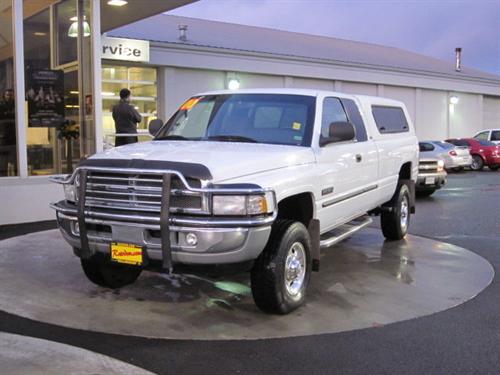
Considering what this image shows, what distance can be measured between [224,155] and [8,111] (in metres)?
6.20

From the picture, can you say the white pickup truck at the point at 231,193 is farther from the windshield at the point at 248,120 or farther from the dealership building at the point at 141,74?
the dealership building at the point at 141,74

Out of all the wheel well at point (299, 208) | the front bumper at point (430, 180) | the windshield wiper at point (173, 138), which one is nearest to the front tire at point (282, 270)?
the wheel well at point (299, 208)

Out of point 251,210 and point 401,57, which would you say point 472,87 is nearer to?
point 401,57

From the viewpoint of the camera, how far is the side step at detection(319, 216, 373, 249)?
629cm

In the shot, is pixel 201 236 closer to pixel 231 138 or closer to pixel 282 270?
pixel 282 270

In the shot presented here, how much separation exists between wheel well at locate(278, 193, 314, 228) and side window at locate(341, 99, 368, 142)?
5.49ft

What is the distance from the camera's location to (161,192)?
4750 mm

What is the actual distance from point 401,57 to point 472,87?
12.8 ft

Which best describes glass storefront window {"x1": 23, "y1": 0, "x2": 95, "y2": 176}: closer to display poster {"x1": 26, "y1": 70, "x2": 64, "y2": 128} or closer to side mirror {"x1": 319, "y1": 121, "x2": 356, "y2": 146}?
display poster {"x1": 26, "y1": 70, "x2": 64, "y2": 128}

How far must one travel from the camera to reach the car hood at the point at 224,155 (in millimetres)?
4855

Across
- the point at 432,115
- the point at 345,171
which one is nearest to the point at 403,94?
the point at 432,115

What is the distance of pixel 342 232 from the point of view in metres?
6.97

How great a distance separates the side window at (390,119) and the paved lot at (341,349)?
Result: 3.11 m

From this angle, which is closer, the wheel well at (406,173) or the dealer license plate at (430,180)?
the wheel well at (406,173)
